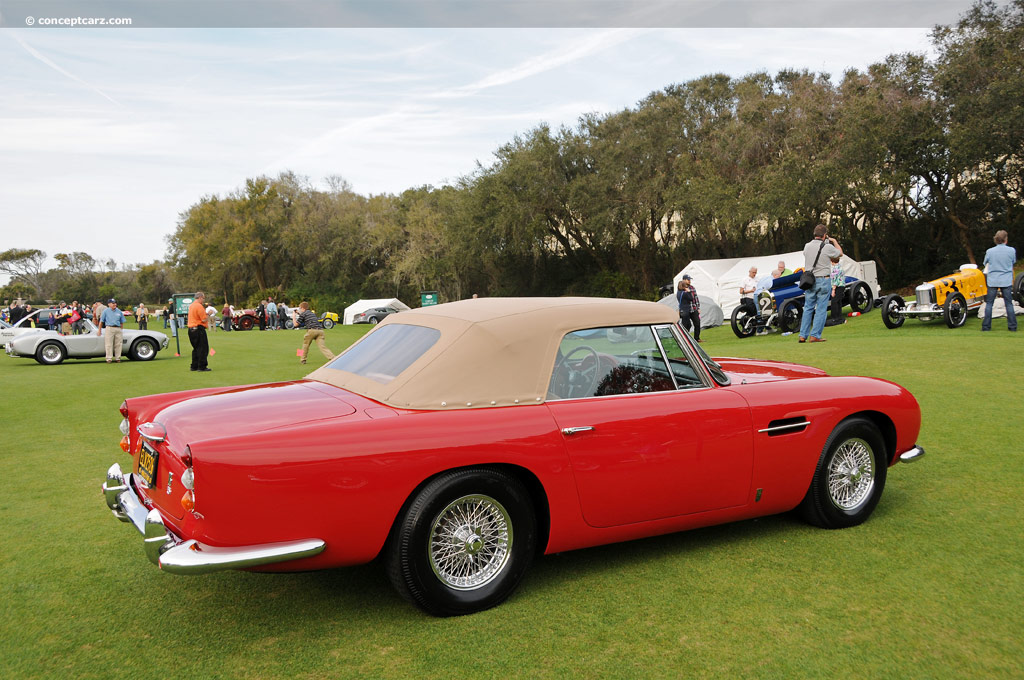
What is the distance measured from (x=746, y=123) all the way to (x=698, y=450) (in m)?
33.2

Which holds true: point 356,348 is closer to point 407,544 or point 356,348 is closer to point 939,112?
point 407,544

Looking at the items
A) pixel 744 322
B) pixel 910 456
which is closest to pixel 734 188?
pixel 744 322

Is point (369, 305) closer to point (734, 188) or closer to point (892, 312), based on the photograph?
point (734, 188)

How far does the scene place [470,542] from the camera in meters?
3.44

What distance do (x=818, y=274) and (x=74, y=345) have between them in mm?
18659

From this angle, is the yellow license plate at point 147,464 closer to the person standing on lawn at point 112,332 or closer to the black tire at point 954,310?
the black tire at point 954,310

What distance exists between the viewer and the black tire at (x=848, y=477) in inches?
173

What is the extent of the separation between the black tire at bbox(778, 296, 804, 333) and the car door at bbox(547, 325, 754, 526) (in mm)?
13674

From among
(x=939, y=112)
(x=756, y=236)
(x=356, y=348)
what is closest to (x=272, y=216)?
(x=756, y=236)

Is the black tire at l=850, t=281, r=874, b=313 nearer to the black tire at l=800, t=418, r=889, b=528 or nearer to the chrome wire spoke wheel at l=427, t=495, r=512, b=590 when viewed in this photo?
the black tire at l=800, t=418, r=889, b=528

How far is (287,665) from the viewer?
300 centimetres

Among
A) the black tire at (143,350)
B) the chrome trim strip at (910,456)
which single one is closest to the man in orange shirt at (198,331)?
the black tire at (143,350)

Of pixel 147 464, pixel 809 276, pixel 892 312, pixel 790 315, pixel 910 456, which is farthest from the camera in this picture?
pixel 790 315

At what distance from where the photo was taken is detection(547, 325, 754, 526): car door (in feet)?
12.1
